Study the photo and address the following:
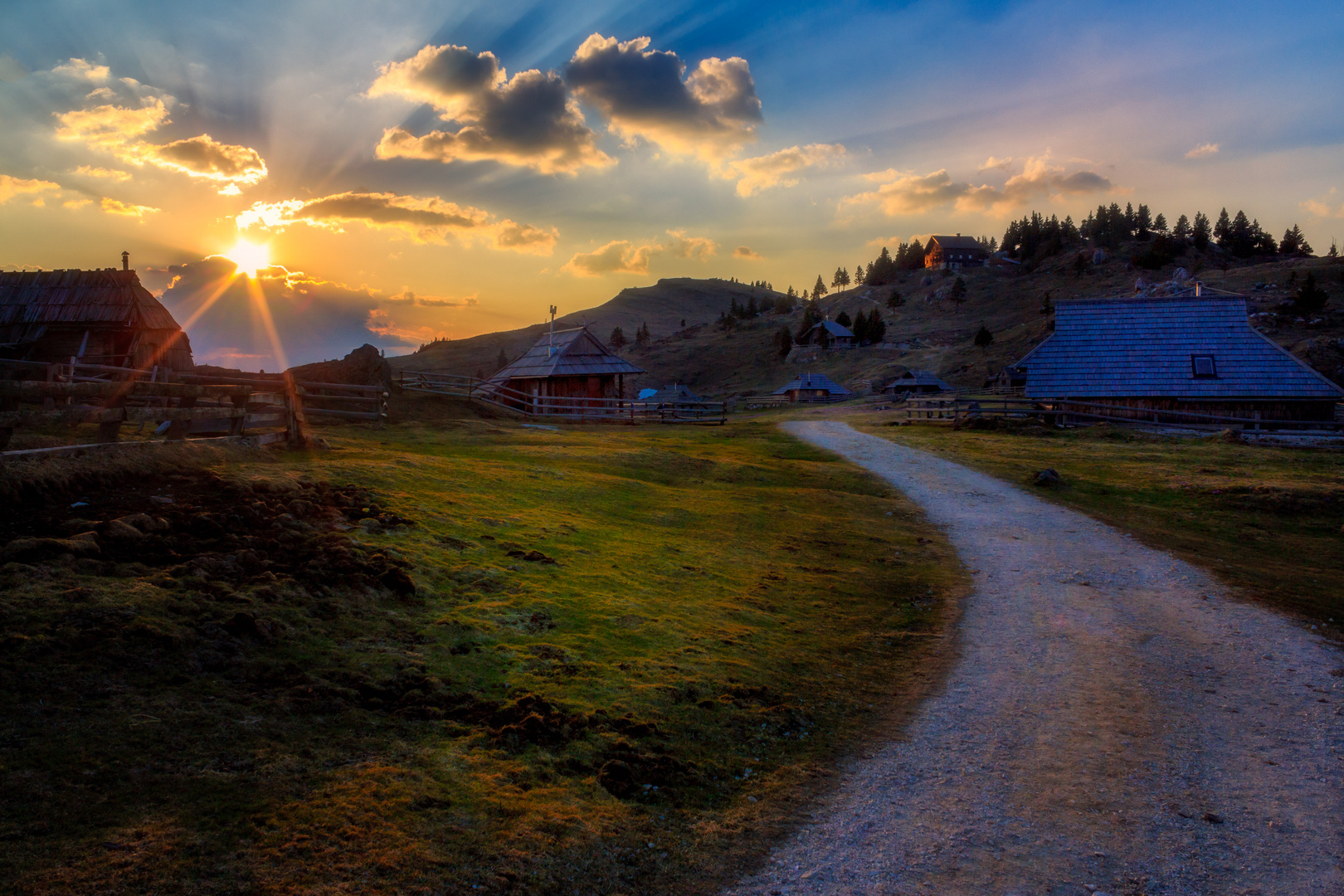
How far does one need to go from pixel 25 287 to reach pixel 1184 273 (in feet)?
462

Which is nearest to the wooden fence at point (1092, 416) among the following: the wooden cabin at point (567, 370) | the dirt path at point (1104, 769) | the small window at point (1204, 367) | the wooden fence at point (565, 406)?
the small window at point (1204, 367)

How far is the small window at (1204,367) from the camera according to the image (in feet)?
133

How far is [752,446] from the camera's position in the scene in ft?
103

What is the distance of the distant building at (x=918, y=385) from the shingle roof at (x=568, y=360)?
4322 centimetres

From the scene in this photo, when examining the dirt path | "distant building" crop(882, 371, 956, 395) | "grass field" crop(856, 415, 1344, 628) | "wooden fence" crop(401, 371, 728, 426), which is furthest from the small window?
"distant building" crop(882, 371, 956, 395)

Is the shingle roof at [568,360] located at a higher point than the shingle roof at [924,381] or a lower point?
higher

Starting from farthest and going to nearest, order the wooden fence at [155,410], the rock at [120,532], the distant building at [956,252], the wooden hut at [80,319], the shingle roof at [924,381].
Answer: the distant building at [956,252] < the shingle roof at [924,381] < the wooden hut at [80,319] < the wooden fence at [155,410] < the rock at [120,532]

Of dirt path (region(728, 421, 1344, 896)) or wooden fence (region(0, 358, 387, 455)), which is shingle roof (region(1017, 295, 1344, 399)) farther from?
wooden fence (region(0, 358, 387, 455))

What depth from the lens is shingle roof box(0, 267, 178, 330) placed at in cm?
3475

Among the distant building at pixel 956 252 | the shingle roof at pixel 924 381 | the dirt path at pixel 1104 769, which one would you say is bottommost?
the dirt path at pixel 1104 769

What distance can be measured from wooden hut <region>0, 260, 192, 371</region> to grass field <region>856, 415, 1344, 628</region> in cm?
3840

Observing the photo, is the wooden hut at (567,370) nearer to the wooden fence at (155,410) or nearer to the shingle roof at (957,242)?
the wooden fence at (155,410)

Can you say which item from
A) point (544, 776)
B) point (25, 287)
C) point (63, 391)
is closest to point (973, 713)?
point (544, 776)

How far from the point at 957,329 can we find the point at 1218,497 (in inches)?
4434
